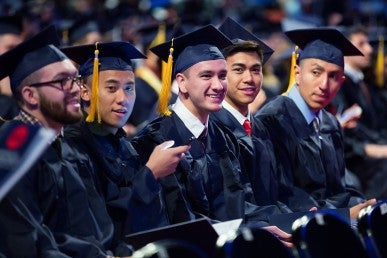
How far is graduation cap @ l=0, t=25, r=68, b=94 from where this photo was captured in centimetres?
440

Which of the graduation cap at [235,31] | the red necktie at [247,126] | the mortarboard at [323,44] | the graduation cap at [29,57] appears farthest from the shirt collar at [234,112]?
the graduation cap at [29,57]

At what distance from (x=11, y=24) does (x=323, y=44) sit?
2822 millimetres

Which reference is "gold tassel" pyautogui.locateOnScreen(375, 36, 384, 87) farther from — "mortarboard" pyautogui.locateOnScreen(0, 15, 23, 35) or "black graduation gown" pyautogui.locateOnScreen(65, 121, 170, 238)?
"black graduation gown" pyautogui.locateOnScreen(65, 121, 170, 238)

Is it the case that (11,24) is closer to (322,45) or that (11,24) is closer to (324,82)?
(322,45)

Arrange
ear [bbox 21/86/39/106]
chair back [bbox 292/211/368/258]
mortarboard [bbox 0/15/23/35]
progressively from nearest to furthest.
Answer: chair back [bbox 292/211/368/258]
ear [bbox 21/86/39/106]
mortarboard [bbox 0/15/23/35]

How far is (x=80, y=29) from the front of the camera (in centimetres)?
932

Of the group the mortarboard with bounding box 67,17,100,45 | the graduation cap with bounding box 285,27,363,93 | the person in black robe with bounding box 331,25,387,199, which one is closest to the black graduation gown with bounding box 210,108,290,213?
the graduation cap with bounding box 285,27,363,93

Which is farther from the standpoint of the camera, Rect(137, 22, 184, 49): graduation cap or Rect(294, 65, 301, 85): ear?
Rect(137, 22, 184, 49): graduation cap

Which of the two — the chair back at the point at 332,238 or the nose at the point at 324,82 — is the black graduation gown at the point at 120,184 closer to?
the chair back at the point at 332,238

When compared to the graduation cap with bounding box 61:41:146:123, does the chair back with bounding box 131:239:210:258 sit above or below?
below

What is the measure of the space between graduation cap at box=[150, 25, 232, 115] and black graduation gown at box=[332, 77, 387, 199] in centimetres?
332

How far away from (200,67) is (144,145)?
1.75 feet

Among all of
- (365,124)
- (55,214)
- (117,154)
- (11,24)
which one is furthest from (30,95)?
(365,124)

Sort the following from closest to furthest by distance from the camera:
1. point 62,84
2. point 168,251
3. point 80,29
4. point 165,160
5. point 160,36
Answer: point 168,251, point 62,84, point 165,160, point 80,29, point 160,36
